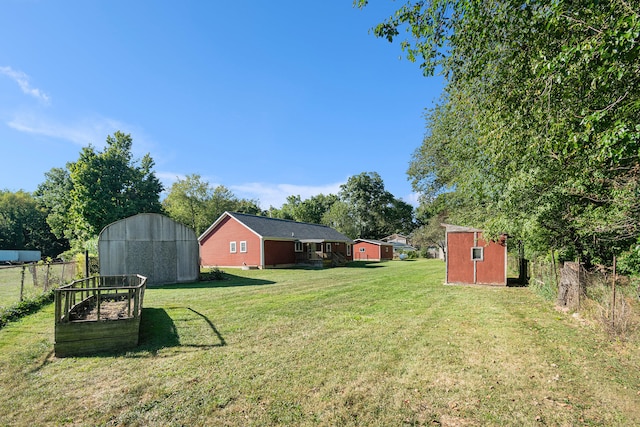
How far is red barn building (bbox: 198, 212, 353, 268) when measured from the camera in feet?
88.1

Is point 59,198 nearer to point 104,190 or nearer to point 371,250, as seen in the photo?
point 104,190

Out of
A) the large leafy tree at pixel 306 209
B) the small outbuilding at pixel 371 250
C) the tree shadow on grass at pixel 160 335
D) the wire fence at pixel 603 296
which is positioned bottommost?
the small outbuilding at pixel 371 250

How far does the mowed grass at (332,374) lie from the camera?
12.7 feet

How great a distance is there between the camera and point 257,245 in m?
26.6

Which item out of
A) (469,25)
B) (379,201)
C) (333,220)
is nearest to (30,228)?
(333,220)

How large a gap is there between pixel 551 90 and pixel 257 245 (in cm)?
2319

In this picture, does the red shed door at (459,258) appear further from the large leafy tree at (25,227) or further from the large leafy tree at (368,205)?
the large leafy tree at (25,227)

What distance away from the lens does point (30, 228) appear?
171ft

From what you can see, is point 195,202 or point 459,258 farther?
point 195,202

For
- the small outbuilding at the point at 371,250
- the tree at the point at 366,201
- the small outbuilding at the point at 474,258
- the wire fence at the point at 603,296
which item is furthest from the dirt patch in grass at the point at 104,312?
the tree at the point at 366,201

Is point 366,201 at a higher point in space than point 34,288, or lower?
higher

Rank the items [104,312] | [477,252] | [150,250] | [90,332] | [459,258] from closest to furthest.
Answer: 1. [90,332]
2. [104,312]
3. [477,252]
4. [459,258]
5. [150,250]

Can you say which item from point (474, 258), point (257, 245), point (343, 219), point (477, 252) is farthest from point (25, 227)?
point (477, 252)

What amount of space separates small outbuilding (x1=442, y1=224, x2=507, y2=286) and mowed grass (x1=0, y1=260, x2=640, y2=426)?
6.96m
